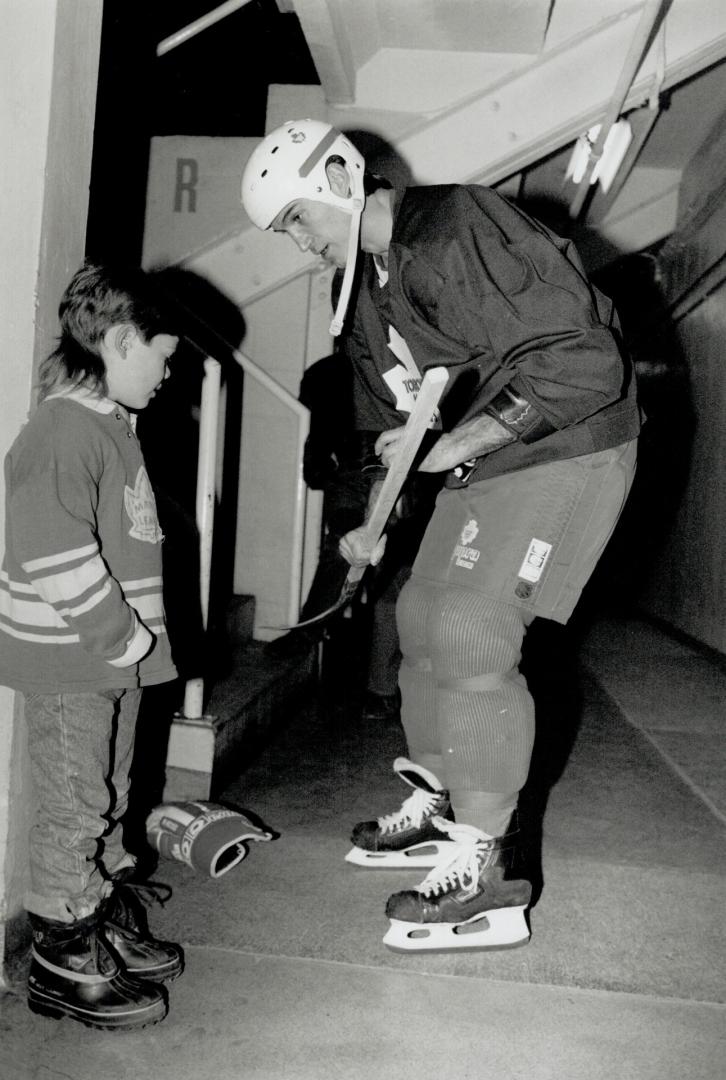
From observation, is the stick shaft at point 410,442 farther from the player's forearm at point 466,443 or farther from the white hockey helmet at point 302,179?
the white hockey helmet at point 302,179

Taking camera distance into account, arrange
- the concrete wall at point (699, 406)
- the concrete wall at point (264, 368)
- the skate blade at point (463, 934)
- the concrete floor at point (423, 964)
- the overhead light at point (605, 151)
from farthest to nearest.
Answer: the concrete wall at point (699, 406) → the overhead light at point (605, 151) → the concrete wall at point (264, 368) → the skate blade at point (463, 934) → the concrete floor at point (423, 964)

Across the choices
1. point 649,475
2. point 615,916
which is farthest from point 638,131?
point 615,916

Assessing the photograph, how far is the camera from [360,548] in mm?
1981

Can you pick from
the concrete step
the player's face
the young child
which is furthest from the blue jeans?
the player's face

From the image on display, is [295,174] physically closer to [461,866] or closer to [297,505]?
[461,866]

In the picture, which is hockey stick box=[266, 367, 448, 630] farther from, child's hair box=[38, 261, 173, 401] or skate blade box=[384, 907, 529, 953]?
skate blade box=[384, 907, 529, 953]

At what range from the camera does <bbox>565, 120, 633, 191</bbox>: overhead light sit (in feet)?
14.6

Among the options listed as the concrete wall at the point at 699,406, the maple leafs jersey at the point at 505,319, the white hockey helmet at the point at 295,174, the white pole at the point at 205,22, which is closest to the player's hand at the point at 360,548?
the maple leafs jersey at the point at 505,319

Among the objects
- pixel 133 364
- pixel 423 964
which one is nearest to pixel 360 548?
pixel 133 364

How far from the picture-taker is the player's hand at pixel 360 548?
6.43ft

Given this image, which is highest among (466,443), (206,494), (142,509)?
(466,443)

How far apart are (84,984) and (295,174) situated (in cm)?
164

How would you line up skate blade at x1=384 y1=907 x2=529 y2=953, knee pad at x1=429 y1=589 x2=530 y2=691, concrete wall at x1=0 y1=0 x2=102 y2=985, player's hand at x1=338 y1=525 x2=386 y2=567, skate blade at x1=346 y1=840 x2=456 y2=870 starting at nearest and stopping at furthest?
concrete wall at x1=0 y1=0 x2=102 y2=985 < skate blade at x1=384 y1=907 x2=529 y2=953 < knee pad at x1=429 y1=589 x2=530 y2=691 < player's hand at x1=338 y1=525 x2=386 y2=567 < skate blade at x1=346 y1=840 x2=456 y2=870

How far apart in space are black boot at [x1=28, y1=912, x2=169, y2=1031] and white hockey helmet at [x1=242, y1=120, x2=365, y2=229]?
1494mm
